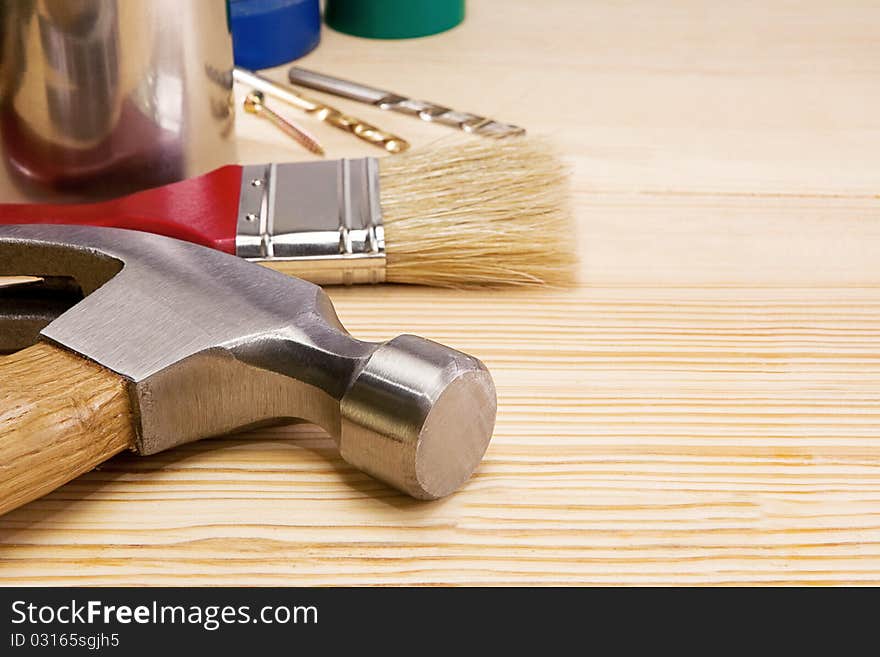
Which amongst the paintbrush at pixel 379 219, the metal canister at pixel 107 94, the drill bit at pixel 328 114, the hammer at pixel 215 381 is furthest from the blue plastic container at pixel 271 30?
the hammer at pixel 215 381

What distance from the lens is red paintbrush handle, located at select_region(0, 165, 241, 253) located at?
79 centimetres

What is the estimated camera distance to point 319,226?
791 millimetres

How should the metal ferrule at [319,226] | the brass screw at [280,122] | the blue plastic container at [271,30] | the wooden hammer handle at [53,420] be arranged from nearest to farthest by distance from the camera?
the wooden hammer handle at [53,420], the metal ferrule at [319,226], the brass screw at [280,122], the blue plastic container at [271,30]

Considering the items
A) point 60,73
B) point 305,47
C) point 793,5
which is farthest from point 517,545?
point 793,5

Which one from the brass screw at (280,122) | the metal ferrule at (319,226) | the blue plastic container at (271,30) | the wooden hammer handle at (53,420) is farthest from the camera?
the blue plastic container at (271,30)

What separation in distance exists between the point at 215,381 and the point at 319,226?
0.68 ft

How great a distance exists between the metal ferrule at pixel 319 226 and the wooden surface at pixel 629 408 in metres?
0.03

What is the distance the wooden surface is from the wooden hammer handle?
4 cm

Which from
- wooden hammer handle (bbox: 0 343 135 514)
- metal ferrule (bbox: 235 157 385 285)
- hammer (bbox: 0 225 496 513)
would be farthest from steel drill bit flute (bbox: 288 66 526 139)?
wooden hammer handle (bbox: 0 343 135 514)

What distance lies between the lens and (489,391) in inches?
23.7

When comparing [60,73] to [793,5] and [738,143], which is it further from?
[793,5]

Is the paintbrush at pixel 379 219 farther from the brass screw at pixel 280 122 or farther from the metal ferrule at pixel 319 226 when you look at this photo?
the brass screw at pixel 280 122

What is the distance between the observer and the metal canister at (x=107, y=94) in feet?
2.65

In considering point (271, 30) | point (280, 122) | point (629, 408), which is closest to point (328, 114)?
point (280, 122)
